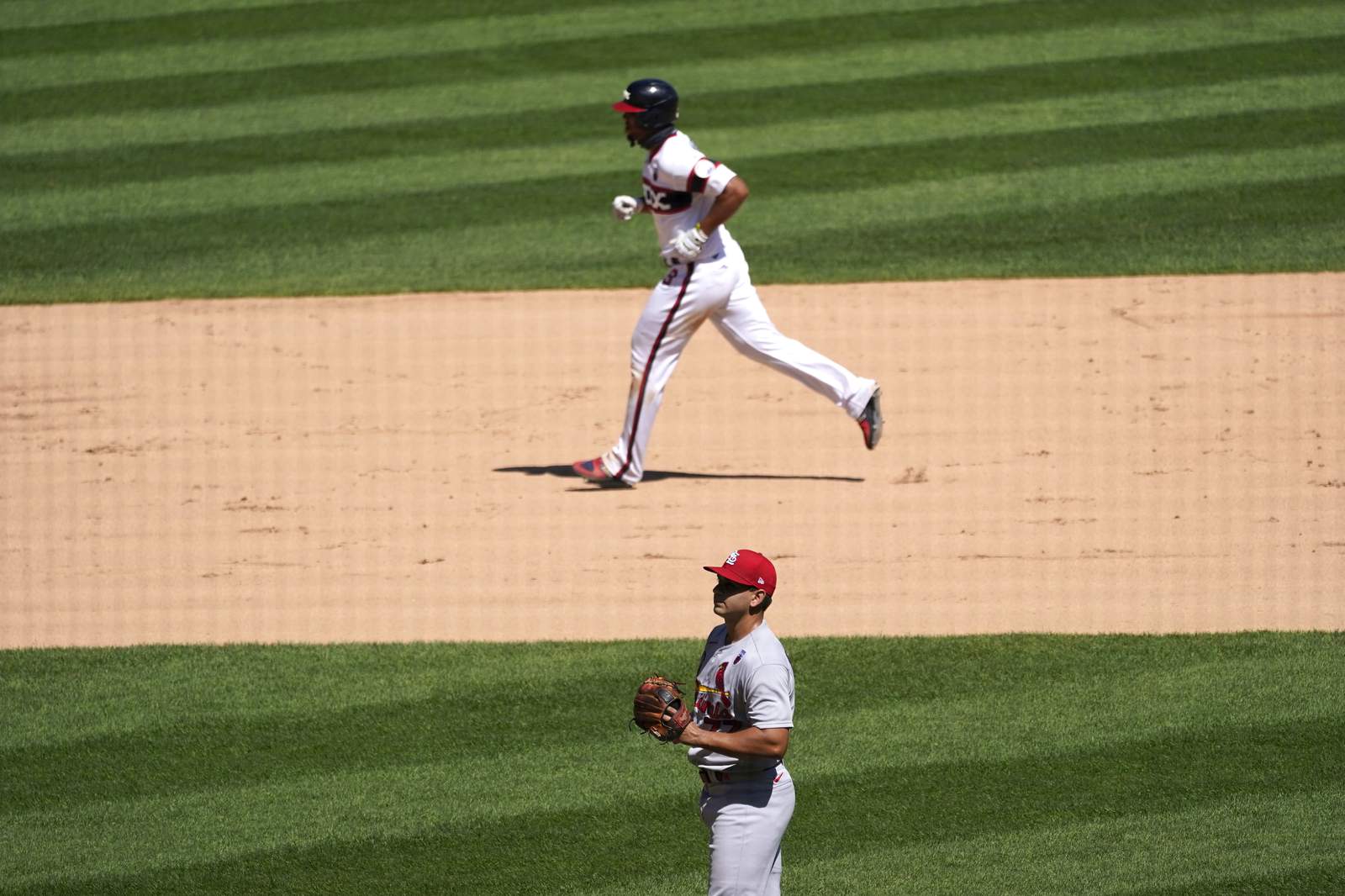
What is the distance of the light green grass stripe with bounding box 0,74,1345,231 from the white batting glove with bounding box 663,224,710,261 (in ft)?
17.1

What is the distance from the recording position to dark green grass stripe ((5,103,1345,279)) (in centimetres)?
1378

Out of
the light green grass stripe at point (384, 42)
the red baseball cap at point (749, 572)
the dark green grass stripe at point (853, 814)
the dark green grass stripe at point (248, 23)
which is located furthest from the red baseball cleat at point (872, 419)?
the dark green grass stripe at point (248, 23)

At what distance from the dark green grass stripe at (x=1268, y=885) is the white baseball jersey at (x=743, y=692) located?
159 centimetres

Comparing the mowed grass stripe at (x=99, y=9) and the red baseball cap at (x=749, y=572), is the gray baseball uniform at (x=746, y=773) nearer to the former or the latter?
the red baseball cap at (x=749, y=572)

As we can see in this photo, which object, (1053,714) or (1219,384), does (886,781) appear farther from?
(1219,384)

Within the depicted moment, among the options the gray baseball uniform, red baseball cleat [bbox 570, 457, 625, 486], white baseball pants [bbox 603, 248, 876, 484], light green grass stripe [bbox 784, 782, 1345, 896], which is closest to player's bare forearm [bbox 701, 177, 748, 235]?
white baseball pants [bbox 603, 248, 876, 484]

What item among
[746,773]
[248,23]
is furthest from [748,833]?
[248,23]

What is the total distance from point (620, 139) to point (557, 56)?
1.66 meters

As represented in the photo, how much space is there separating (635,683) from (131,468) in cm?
399

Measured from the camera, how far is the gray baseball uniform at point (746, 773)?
488cm

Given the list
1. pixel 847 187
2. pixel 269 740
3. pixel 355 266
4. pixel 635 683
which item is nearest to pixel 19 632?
pixel 269 740

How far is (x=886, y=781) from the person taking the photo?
6.51 metres

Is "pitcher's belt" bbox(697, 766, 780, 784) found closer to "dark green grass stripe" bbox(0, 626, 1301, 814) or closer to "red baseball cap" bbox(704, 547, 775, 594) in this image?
"red baseball cap" bbox(704, 547, 775, 594)

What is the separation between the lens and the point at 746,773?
16.3ft
